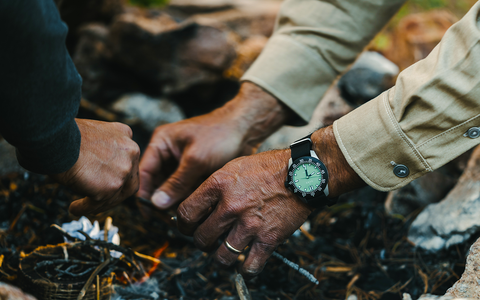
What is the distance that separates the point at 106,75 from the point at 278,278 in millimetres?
2610

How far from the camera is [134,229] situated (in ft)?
7.22

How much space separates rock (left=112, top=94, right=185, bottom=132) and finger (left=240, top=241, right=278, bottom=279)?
6.45 feet

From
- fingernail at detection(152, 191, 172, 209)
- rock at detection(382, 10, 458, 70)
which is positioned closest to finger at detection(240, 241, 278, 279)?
fingernail at detection(152, 191, 172, 209)

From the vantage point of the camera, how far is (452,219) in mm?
1810

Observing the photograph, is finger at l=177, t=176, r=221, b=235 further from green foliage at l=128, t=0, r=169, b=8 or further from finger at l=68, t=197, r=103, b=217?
green foliage at l=128, t=0, r=169, b=8

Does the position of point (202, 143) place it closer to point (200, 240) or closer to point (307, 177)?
point (200, 240)

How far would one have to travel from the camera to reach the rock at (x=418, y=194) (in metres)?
2.23

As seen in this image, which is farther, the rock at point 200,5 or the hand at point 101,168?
the rock at point 200,5

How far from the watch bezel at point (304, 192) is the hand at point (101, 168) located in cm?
71

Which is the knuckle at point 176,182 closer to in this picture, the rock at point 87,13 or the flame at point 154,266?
the flame at point 154,266

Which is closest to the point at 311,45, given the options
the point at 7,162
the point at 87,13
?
the point at 7,162

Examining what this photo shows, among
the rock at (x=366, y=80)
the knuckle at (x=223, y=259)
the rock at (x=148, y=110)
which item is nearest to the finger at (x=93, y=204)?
the knuckle at (x=223, y=259)

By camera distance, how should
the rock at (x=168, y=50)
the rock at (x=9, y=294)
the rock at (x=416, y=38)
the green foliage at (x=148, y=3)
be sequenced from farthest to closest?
the rock at (x=416, y=38), the green foliage at (x=148, y=3), the rock at (x=168, y=50), the rock at (x=9, y=294)

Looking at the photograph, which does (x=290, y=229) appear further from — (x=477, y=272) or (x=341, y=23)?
(x=341, y=23)
